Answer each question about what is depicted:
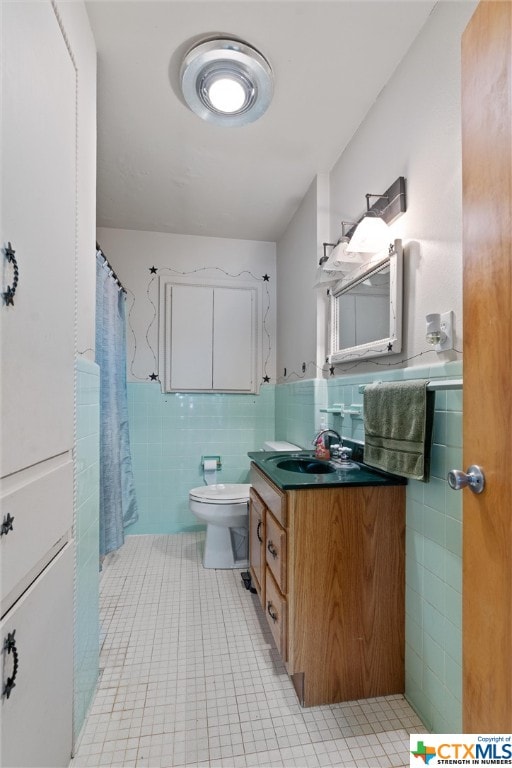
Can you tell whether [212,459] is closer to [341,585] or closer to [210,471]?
[210,471]

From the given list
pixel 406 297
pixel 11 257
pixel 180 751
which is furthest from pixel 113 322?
pixel 180 751

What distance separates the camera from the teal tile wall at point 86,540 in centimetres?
111

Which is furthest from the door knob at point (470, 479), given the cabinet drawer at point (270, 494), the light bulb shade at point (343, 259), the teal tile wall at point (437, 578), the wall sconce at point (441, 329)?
the light bulb shade at point (343, 259)

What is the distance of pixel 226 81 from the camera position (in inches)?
57.0

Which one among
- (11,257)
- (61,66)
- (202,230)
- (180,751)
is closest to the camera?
(11,257)

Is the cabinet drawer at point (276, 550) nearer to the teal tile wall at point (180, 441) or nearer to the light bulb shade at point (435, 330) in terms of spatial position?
the light bulb shade at point (435, 330)

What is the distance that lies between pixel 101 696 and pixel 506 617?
140cm

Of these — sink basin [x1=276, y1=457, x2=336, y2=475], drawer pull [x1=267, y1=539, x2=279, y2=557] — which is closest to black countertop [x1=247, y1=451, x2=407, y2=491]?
sink basin [x1=276, y1=457, x2=336, y2=475]

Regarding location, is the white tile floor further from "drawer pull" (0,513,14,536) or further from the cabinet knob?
the cabinet knob

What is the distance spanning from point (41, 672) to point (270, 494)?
92cm

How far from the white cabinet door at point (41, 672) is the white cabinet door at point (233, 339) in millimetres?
2037

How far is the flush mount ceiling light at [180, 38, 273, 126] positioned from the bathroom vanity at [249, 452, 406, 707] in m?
1.63

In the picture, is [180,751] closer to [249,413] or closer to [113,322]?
[113,322]

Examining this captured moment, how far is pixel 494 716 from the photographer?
74cm
